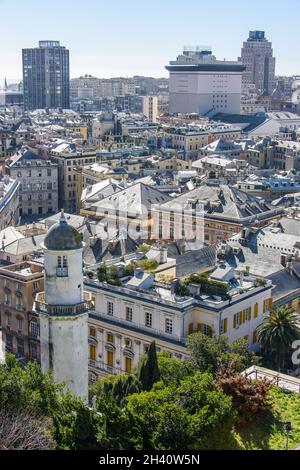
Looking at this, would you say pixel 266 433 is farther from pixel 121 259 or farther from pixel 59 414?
pixel 121 259

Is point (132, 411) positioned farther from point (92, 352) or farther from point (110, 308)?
point (92, 352)

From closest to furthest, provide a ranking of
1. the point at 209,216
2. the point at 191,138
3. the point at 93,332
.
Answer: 1. the point at 93,332
2. the point at 209,216
3. the point at 191,138

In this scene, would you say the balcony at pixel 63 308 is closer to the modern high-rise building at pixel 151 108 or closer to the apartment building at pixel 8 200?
the apartment building at pixel 8 200

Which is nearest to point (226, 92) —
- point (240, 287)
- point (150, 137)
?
point (150, 137)

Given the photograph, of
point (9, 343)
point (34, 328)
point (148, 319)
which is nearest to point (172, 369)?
point (148, 319)

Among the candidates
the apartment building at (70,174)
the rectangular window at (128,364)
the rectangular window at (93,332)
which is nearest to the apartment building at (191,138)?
the apartment building at (70,174)
